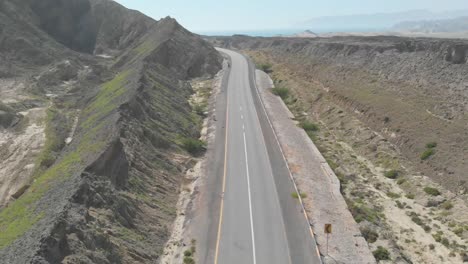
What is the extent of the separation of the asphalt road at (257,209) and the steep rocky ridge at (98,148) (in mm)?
4149

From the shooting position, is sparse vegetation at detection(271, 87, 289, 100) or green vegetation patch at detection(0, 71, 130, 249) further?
sparse vegetation at detection(271, 87, 289, 100)

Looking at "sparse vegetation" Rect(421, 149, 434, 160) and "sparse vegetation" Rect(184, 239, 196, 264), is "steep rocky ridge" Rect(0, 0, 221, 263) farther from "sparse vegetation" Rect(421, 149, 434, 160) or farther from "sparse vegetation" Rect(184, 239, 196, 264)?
"sparse vegetation" Rect(421, 149, 434, 160)

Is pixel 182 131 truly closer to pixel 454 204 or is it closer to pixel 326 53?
pixel 454 204

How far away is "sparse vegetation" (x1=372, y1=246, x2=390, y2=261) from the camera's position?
90.7ft

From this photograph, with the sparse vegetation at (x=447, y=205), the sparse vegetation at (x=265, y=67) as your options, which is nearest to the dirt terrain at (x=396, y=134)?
the sparse vegetation at (x=447, y=205)

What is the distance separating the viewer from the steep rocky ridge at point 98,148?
23.5 m

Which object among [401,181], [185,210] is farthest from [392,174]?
[185,210]

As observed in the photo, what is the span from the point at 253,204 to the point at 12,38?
277 ft

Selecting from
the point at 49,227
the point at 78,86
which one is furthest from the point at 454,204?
the point at 78,86

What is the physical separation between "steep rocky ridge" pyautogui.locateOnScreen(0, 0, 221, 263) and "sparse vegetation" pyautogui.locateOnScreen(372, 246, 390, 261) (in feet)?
44.6

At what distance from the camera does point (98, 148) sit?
33562 millimetres

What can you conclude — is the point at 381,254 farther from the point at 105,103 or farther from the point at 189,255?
the point at 105,103

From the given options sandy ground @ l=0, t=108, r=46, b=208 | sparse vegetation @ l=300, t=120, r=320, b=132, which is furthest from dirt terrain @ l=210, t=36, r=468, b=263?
sandy ground @ l=0, t=108, r=46, b=208

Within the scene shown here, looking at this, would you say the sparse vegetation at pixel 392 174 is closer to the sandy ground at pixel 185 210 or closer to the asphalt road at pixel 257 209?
the asphalt road at pixel 257 209
